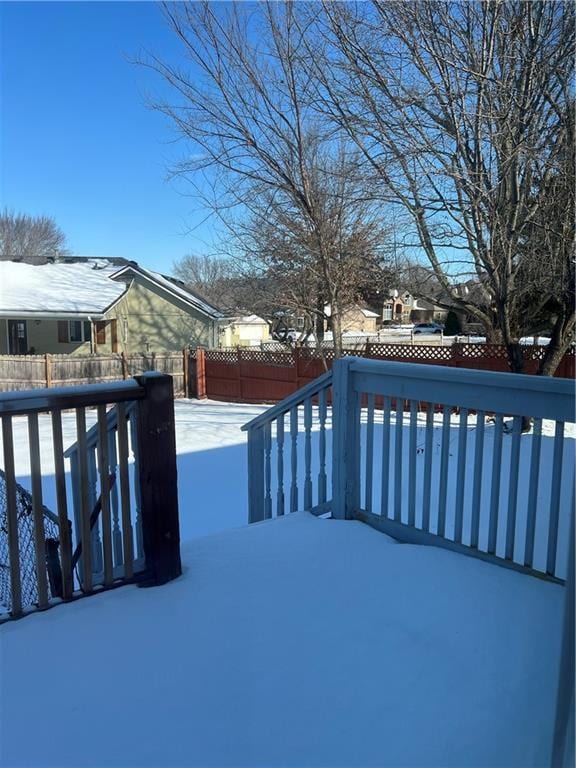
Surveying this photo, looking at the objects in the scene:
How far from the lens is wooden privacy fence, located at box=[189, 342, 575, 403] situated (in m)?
11.4

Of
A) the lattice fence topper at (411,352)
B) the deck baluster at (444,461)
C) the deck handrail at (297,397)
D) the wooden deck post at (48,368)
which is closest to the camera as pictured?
the deck baluster at (444,461)

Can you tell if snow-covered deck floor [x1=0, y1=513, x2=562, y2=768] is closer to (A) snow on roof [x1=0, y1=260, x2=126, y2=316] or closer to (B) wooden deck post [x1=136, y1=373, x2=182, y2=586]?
(B) wooden deck post [x1=136, y1=373, x2=182, y2=586]

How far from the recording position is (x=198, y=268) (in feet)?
150

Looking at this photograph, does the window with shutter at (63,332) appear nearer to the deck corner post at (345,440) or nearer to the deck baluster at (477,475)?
the deck corner post at (345,440)

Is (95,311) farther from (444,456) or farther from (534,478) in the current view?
(534,478)

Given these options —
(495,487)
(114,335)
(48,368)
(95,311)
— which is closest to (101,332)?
(114,335)

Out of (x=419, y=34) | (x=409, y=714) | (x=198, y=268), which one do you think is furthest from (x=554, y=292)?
(x=198, y=268)

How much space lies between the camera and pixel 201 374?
16.0 metres

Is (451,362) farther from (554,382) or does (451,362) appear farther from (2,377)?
(2,377)

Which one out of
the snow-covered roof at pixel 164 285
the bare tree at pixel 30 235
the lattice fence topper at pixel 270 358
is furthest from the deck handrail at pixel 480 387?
the bare tree at pixel 30 235

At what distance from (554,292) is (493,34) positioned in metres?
3.10

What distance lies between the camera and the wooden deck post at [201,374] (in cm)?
1594

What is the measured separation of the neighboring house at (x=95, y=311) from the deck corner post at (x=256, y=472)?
13472 millimetres

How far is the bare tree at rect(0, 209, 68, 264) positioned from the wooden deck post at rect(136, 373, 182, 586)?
41159 mm
